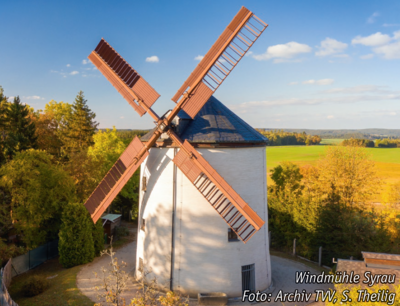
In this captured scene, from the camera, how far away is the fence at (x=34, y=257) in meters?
18.4

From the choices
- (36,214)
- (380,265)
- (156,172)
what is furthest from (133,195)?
(380,265)

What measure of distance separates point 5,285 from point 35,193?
578cm

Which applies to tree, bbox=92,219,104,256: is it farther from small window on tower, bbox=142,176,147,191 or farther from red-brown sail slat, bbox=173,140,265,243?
red-brown sail slat, bbox=173,140,265,243

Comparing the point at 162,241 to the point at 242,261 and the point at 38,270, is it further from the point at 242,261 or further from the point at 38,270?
the point at 38,270

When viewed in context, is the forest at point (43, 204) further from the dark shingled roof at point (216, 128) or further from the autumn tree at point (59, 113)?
the autumn tree at point (59, 113)

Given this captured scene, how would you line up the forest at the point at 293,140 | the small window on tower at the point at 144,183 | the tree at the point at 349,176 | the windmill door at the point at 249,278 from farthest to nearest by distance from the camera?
1. the forest at the point at 293,140
2. the tree at the point at 349,176
3. the small window on tower at the point at 144,183
4. the windmill door at the point at 249,278

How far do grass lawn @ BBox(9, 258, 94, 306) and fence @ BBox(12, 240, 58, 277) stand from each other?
412mm

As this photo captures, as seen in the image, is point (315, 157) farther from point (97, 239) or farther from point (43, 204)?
point (43, 204)

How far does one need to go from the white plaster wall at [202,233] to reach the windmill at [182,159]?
0.37 ft

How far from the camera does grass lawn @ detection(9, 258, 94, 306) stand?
14.4 m

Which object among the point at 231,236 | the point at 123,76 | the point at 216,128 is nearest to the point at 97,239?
the point at 231,236

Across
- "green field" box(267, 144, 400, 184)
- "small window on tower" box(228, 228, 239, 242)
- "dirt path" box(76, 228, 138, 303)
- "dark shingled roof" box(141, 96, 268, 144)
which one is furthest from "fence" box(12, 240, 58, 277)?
"green field" box(267, 144, 400, 184)

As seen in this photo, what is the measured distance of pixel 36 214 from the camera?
19703 millimetres

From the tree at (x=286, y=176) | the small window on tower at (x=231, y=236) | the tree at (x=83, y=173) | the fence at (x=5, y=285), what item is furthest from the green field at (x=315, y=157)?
the fence at (x=5, y=285)
